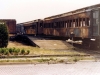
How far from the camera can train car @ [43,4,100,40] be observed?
61.6ft

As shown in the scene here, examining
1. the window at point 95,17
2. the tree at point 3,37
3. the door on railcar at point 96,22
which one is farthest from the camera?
the tree at point 3,37

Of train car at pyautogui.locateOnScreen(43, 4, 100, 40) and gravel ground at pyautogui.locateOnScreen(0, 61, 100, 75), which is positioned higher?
train car at pyautogui.locateOnScreen(43, 4, 100, 40)

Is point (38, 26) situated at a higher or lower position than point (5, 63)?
higher

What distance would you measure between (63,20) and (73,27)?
2.91m

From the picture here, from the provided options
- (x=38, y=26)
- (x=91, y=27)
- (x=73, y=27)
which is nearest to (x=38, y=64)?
(x=91, y=27)

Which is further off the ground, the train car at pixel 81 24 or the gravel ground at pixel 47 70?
the train car at pixel 81 24

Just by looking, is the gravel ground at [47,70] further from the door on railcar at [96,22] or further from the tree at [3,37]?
the tree at [3,37]

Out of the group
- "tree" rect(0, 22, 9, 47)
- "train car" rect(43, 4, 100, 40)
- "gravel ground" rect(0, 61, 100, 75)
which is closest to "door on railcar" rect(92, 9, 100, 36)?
"train car" rect(43, 4, 100, 40)

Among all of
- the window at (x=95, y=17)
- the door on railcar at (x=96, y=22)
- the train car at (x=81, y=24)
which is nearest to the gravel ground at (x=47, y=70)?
the door on railcar at (x=96, y=22)

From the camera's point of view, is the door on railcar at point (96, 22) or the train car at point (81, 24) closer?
the door on railcar at point (96, 22)

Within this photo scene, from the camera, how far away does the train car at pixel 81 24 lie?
18.8 metres

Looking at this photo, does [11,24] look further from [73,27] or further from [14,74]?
[14,74]

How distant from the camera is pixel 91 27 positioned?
1912 centimetres

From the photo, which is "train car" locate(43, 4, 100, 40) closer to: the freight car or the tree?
the freight car
